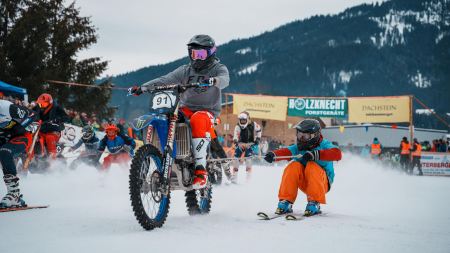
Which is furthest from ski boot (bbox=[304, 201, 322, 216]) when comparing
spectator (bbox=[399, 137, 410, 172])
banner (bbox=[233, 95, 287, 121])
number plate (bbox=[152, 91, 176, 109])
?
banner (bbox=[233, 95, 287, 121])

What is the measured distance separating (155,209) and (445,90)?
162 m

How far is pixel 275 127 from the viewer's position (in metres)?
45.9

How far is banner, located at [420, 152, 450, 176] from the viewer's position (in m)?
23.3

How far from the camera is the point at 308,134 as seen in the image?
670 cm

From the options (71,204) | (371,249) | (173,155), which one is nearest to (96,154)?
(71,204)

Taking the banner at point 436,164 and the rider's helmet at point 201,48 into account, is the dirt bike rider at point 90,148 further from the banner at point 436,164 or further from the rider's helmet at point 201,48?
the banner at point 436,164

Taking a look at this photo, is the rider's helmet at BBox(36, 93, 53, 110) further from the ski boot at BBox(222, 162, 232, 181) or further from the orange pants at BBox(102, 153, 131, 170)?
the ski boot at BBox(222, 162, 232, 181)

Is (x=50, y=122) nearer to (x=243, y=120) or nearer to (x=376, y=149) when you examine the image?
(x=243, y=120)

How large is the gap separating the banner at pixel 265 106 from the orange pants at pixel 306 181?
20881 mm

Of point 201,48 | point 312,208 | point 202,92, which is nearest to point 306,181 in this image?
point 312,208

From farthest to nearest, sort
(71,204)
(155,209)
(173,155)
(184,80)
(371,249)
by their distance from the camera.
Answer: (71,204) → (184,80) → (173,155) → (155,209) → (371,249)

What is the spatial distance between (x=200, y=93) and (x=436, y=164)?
19745 mm

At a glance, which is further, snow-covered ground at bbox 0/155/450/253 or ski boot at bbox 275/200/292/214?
ski boot at bbox 275/200/292/214

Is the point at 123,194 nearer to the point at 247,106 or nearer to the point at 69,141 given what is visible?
the point at 69,141
